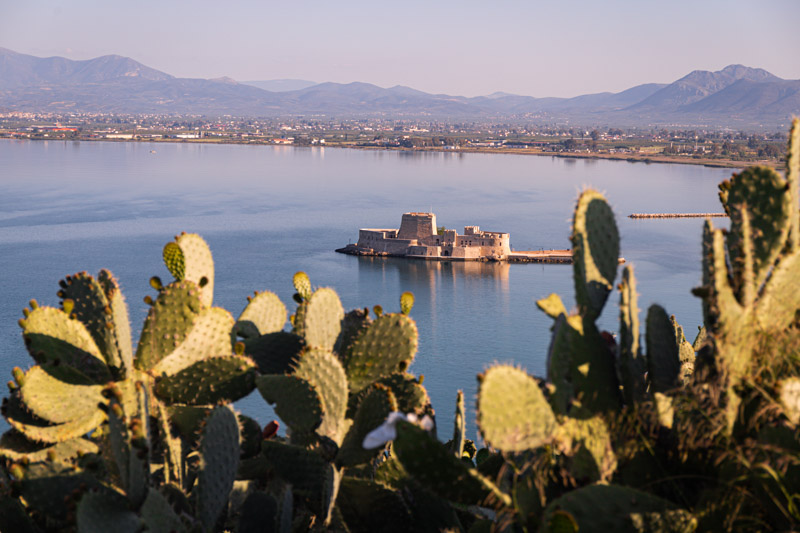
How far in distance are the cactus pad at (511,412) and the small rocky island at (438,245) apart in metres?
38.3

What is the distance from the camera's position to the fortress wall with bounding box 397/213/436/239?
4044 cm

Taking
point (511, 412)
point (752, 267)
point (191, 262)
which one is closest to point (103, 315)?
point (191, 262)

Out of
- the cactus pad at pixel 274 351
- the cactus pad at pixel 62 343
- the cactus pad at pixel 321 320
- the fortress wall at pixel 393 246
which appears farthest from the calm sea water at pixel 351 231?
the cactus pad at pixel 62 343

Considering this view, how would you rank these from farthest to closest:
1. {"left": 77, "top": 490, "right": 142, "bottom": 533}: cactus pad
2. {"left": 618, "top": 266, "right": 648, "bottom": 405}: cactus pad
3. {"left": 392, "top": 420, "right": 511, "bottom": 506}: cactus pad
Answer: {"left": 77, "top": 490, "right": 142, "bottom": 533}: cactus pad → {"left": 618, "top": 266, "right": 648, "bottom": 405}: cactus pad → {"left": 392, "top": 420, "right": 511, "bottom": 506}: cactus pad

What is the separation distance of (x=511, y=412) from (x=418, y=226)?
39.2m

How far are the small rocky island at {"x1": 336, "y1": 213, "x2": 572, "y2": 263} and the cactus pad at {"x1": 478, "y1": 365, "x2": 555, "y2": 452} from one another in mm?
38337

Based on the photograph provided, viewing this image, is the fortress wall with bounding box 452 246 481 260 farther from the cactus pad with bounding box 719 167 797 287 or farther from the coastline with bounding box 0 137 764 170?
the coastline with bounding box 0 137 764 170

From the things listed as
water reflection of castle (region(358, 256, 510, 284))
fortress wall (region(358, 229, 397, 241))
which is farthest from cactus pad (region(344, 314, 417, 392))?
fortress wall (region(358, 229, 397, 241))

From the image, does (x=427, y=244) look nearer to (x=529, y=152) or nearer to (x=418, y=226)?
(x=418, y=226)

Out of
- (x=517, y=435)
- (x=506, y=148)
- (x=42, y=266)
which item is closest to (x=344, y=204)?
Result: (x=42, y=266)

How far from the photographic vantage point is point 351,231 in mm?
46219

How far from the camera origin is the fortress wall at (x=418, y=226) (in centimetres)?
4044

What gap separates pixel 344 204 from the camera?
2242 inches

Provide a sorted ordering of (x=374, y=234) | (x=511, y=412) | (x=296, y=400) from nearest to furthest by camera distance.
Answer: (x=511, y=412), (x=296, y=400), (x=374, y=234)
